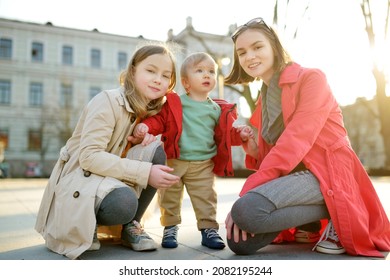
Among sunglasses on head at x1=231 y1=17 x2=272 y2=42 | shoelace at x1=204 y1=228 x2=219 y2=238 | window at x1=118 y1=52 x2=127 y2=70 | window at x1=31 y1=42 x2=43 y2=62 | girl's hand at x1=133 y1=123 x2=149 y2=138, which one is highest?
window at x1=118 y1=52 x2=127 y2=70

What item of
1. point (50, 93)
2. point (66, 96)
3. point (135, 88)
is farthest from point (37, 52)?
point (135, 88)

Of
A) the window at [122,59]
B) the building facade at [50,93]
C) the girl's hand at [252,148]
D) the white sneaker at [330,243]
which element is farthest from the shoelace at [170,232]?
the window at [122,59]

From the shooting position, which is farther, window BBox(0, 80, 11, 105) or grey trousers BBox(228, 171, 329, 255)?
window BBox(0, 80, 11, 105)

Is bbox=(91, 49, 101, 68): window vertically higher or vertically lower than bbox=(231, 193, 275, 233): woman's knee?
higher

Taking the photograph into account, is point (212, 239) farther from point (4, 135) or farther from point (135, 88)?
point (4, 135)

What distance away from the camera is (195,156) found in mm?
1770

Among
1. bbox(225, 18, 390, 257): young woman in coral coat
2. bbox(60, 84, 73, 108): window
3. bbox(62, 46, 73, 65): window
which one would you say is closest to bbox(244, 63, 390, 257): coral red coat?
bbox(225, 18, 390, 257): young woman in coral coat

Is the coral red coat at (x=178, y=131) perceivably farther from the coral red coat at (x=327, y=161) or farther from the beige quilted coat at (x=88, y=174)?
the coral red coat at (x=327, y=161)

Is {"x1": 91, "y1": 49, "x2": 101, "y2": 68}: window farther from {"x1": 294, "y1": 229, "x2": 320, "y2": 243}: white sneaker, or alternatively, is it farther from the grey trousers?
the grey trousers

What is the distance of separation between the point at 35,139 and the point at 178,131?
14.6 metres

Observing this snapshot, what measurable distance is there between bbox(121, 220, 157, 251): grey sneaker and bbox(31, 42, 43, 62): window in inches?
487

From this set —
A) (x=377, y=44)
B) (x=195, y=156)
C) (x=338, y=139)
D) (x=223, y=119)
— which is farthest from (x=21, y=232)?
(x=377, y=44)

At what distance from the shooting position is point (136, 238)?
61.6 inches

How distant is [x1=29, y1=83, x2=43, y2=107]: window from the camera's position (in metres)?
15.7
